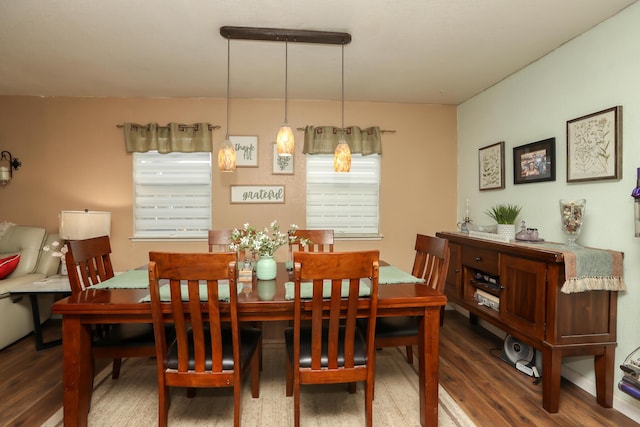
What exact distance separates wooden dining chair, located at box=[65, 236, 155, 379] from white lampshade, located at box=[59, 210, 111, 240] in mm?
1006

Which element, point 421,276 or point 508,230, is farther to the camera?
point 508,230

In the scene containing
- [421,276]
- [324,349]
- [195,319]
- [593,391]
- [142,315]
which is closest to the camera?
[195,319]

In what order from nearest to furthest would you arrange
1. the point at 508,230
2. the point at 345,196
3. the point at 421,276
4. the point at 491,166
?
the point at 421,276
the point at 508,230
the point at 491,166
the point at 345,196

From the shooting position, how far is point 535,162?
2.66 metres

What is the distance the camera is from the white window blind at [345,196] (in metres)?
3.74

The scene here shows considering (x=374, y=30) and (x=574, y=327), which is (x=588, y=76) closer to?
(x=374, y=30)

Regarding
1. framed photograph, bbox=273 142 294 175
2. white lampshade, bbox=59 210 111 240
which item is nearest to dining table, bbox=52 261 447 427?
white lampshade, bbox=59 210 111 240

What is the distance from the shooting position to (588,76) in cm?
220

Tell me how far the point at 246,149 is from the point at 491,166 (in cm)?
254

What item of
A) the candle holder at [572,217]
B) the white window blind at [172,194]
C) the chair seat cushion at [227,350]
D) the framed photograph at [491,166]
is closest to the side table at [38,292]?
the white window blind at [172,194]

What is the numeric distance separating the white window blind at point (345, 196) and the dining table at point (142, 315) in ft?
6.28

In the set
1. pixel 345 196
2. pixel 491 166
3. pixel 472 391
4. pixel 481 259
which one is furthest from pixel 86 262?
pixel 491 166

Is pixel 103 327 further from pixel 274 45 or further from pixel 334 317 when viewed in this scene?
pixel 274 45

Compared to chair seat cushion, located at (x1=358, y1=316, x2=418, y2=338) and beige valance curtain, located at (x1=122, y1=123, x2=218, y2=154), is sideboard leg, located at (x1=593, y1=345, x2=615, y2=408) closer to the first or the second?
chair seat cushion, located at (x1=358, y1=316, x2=418, y2=338)
